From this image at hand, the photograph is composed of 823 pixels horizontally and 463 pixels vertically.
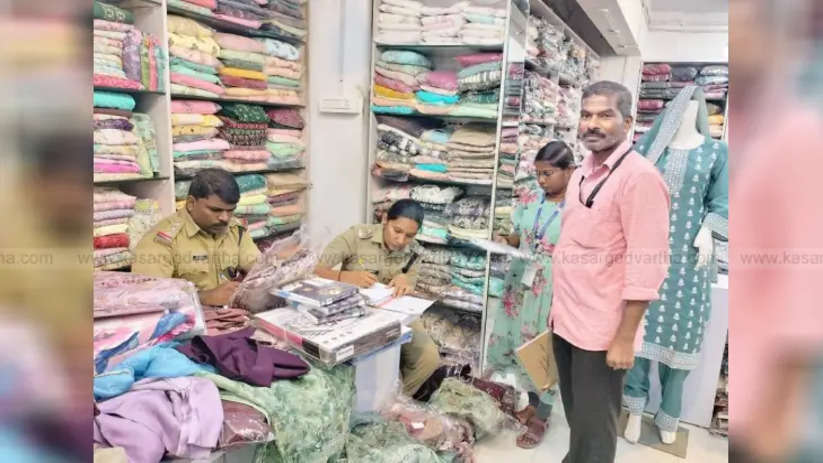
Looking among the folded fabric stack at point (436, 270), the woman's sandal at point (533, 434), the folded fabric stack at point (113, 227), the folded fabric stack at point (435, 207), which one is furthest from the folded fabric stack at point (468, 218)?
the folded fabric stack at point (113, 227)

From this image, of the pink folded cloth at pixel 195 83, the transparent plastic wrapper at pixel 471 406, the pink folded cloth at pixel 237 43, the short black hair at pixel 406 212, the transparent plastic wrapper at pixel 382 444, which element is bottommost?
the transparent plastic wrapper at pixel 471 406

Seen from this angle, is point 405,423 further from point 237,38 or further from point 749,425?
point 237,38

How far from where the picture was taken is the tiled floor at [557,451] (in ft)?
6.49

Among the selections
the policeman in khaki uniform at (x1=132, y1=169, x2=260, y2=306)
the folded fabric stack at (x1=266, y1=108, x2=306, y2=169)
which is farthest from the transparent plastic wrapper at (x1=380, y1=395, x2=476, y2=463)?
the folded fabric stack at (x1=266, y1=108, x2=306, y2=169)

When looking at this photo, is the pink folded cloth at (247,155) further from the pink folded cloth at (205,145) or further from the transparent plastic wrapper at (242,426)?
the transparent plastic wrapper at (242,426)

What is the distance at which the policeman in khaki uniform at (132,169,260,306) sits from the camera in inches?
68.5

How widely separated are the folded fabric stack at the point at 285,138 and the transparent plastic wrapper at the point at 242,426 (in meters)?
1.71

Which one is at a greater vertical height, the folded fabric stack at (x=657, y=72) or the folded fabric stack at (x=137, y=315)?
the folded fabric stack at (x=657, y=72)

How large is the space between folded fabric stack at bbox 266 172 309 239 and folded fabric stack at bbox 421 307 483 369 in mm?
903

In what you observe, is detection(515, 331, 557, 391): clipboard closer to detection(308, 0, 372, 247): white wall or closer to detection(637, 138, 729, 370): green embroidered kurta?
detection(637, 138, 729, 370): green embroidered kurta

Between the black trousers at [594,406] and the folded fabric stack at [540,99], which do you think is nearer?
the black trousers at [594,406]

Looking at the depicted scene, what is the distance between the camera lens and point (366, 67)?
260cm

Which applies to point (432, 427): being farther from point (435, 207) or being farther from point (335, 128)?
point (335, 128)

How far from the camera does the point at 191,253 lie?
1.82 meters
